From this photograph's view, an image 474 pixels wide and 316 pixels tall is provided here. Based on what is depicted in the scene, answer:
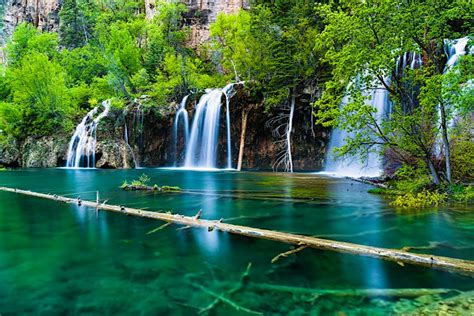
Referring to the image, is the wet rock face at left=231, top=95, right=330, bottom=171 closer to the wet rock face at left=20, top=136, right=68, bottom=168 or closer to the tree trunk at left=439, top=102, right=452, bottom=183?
the wet rock face at left=20, top=136, right=68, bottom=168

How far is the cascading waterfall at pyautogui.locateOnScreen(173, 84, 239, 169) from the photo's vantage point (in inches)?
1059

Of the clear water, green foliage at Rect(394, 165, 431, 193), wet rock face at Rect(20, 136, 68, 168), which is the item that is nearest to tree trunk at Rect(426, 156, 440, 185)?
green foliage at Rect(394, 165, 431, 193)

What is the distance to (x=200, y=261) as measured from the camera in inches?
210

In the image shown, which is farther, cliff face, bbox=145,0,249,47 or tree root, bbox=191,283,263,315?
cliff face, bbox=145,0,249,47

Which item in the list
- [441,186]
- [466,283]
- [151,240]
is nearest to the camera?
[466,283]

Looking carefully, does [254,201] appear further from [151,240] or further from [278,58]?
[278,58]

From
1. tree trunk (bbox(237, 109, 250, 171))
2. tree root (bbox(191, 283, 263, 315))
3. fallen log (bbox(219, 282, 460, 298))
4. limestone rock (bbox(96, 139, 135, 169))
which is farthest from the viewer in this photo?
limestone rock (bbox(96, 139, 135, 169))

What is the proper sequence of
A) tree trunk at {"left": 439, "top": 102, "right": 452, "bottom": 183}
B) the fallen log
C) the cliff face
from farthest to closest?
the cliff face, tree trunk at {"left": 439, "top": 102, "right": 452, "bottom": 183}, the fallen log

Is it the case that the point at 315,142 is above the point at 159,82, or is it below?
below

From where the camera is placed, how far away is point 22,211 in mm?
9281

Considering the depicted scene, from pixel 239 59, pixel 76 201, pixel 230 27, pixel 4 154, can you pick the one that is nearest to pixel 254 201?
pixel 76 201

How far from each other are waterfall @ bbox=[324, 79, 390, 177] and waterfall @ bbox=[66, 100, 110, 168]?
19401 millimetres

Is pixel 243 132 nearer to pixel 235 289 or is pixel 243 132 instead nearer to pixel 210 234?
pixel 210 234

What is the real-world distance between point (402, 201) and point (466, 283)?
5.66 meters
